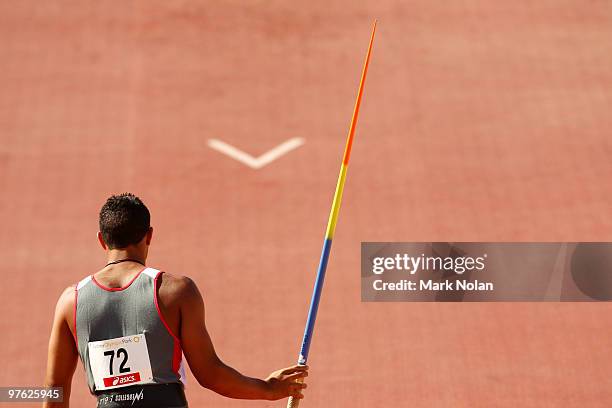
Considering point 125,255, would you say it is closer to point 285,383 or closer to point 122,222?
point 122,222

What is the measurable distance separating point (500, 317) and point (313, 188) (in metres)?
1.89

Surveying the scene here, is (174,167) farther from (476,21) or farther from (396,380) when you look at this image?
(476,21)

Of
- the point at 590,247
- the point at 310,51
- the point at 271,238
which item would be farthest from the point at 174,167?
the point at 590,247

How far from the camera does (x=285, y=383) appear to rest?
2.81 meters

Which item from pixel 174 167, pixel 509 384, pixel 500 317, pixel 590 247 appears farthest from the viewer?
pixel 174 167

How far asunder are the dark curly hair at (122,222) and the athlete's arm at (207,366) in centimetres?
Answer: 24

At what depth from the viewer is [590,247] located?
23.4ft

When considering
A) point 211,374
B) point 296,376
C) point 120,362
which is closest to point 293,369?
point 296,376

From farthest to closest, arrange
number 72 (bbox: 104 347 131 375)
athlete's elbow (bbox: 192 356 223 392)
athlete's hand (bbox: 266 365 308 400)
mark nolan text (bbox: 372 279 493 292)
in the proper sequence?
mark nolan text (bbox: 372 279 493 292), athlete's hand (bbox: 266 365 308 400), athlete's elbow (bbox: 192 356 223 392), number 72 (bbox: 104 347 131 375)

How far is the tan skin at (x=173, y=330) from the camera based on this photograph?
255 centimetres

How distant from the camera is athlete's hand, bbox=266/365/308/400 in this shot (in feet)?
9.12

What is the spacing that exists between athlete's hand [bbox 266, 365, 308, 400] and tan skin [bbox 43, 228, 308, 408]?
46 millimetres

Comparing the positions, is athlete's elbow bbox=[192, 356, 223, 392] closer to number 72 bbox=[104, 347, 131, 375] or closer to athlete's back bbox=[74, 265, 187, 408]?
athlete's back bbox=[74, 265, 187, 408]

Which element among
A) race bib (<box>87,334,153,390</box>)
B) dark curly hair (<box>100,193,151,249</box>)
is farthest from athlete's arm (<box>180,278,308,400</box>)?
dark curly hair (<box>100,193,151,249</box>)
